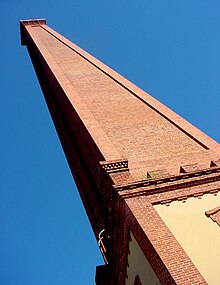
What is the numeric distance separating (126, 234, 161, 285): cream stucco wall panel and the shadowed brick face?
23 cm

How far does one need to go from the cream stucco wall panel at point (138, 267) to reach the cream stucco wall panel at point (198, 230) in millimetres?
763

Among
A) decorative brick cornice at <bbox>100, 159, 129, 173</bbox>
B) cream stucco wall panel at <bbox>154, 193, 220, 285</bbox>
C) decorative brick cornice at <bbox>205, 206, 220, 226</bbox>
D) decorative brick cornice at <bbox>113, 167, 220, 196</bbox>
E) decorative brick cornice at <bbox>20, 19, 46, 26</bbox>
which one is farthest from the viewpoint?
decorative brick cornice at <bbox>20, 19, 46, 26</bbox>

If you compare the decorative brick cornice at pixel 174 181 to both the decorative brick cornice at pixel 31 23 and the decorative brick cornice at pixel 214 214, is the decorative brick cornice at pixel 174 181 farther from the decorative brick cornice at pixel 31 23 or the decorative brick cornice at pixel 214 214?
the decorative brick cornice at pixel 31 23

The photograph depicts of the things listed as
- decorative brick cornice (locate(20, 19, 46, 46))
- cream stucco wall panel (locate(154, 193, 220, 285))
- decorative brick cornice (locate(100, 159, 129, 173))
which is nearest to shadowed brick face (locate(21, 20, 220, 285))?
decorative brick cornice (locate(100, 159, 129, 173))

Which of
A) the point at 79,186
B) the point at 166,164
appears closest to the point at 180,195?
the point at 166,164

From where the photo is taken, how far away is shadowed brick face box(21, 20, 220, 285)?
345 inches

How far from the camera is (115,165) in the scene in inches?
432

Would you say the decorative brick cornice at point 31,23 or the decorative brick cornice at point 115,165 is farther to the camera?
A: the decorative brick cornice at point 31,23

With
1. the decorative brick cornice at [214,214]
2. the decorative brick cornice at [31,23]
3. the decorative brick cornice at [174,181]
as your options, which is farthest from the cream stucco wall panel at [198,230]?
the decorative brick cornice at [31,23]

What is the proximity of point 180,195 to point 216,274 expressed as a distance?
86.4 inches

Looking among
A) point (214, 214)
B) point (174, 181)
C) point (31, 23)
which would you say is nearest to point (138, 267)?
point (214, 214)

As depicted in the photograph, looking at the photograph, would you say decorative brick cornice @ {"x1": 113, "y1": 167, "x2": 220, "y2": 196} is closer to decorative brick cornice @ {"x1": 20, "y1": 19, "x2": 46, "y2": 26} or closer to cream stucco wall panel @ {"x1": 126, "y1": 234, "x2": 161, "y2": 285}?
cream stucco wall panel @ {"x1": 126, "y1": 234, "x2": 161, "y2": 285}

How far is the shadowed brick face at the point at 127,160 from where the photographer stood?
8.77 m

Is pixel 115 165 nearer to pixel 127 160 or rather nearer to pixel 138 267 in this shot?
pixel 127 160
